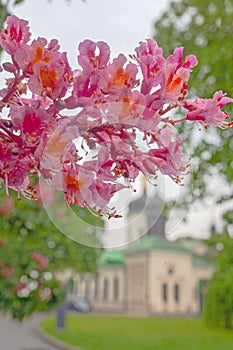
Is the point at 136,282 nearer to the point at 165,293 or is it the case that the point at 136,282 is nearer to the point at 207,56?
the point at 165,293

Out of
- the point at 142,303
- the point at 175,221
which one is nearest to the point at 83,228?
the point at 175,221

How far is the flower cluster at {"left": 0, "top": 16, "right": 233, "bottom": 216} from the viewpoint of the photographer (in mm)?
563

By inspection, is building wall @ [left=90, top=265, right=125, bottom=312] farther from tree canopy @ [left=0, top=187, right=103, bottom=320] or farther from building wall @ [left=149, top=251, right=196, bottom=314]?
tree canopy @ [left=0, top=187, right=103, bottom=320]

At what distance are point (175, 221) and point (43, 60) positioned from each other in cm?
32

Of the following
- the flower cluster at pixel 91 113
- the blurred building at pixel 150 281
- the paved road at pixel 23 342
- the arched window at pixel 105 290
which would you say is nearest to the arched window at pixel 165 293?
the blurred building at pixel 150 281

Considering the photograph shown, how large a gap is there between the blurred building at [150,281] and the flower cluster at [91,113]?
29110 millimetres

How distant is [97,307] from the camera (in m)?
35.0

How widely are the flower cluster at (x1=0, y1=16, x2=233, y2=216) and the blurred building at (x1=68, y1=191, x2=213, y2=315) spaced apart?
95.5 ft

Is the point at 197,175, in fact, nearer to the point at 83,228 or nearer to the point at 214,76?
the point at 214,76

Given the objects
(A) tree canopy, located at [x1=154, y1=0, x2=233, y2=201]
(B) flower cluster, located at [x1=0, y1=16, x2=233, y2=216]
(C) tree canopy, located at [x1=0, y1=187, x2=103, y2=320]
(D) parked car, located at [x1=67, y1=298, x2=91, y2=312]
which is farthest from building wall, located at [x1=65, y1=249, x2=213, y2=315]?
(B) flower cluster, located at [x1=0, y1=16, x2=233, y2=216]

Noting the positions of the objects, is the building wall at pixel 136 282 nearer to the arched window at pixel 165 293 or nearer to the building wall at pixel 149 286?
the building wall at pixel 149 286

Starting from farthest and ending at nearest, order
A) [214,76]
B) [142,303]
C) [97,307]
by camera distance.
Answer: [97,307], [142,303], [214,76]

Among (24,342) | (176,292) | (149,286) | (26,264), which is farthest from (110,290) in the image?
(26,264)

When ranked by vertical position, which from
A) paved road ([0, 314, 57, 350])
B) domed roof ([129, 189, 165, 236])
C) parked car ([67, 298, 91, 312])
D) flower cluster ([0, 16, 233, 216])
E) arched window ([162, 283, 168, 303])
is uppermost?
arched window ([162, 283, 168, 303])
